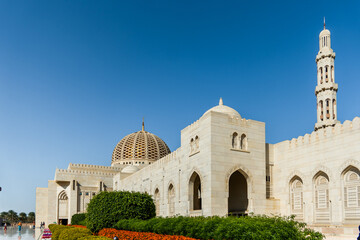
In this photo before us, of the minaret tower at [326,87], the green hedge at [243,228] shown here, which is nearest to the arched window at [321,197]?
the green hedge at [243,228]

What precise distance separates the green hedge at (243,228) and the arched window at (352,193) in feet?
19.5

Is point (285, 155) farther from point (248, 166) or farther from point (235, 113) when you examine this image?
point (235, 113)

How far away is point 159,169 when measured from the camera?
90.1 ft

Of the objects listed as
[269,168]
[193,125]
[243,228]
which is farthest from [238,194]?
[243,228]

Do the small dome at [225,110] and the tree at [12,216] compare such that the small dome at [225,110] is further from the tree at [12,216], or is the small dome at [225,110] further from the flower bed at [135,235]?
the tree at [12,216]

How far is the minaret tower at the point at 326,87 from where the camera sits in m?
23.9

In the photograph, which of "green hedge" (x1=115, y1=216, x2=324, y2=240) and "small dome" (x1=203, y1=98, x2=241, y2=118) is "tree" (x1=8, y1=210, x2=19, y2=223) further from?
"green hedge" (x1=115, y1=216, x2=324, y2=240)

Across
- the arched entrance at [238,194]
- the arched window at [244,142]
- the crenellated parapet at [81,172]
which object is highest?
the arched window at [244,142]

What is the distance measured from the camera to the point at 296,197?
1878 cm

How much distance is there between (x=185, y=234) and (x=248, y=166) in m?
7.70

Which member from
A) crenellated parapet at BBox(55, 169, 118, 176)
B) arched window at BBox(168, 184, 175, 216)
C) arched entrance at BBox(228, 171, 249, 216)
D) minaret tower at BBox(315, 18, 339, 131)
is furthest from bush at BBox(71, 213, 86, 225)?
minaret tower at BBox(315, 18, 339, 131)

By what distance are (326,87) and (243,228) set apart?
17.4 meters

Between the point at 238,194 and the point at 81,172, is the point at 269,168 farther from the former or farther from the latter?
the point at 81,172

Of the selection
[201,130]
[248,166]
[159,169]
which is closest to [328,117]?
[248,166]
